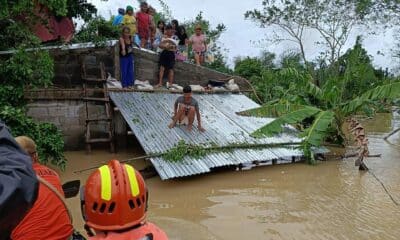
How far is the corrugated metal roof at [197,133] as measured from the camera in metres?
8.84

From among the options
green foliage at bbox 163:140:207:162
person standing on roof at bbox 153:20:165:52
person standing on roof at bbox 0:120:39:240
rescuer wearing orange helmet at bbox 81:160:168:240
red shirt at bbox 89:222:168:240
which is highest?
person standing on roof at bbox 153:20:165:52

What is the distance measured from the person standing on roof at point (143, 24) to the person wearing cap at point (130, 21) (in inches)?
16.2

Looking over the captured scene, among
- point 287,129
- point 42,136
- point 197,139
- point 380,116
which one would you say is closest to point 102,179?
point 42,136

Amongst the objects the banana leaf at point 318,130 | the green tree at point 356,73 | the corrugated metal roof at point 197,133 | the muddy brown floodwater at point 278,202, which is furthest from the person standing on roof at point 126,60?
the green tree at point 356,73

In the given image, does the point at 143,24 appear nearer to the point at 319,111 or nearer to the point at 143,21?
the point at 143,21

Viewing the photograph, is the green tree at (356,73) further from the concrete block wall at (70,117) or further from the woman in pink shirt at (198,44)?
the concrete block wall at (70,117)

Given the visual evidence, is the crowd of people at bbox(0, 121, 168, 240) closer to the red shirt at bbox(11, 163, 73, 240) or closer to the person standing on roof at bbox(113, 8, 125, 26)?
the red shirt at bbox(11, 163, 73, 240)

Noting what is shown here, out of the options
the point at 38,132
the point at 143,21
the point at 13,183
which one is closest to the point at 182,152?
the point at 38,132

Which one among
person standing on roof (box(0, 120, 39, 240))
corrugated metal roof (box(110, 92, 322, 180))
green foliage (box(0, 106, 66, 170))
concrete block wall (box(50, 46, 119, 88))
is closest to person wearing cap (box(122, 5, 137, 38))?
concrete block wall (box(50, 46, 119, 88))

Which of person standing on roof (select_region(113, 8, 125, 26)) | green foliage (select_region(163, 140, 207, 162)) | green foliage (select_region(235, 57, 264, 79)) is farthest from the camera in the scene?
green foliage (select_region(235, 57, 264, 79))

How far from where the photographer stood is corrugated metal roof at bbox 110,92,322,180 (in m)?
8.84

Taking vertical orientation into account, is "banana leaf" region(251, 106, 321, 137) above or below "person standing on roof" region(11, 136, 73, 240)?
above

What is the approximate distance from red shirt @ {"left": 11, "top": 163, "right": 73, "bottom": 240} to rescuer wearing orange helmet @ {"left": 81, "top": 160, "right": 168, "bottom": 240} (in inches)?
53.1

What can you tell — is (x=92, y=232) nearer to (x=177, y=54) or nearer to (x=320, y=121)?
(x=320, y=121)
